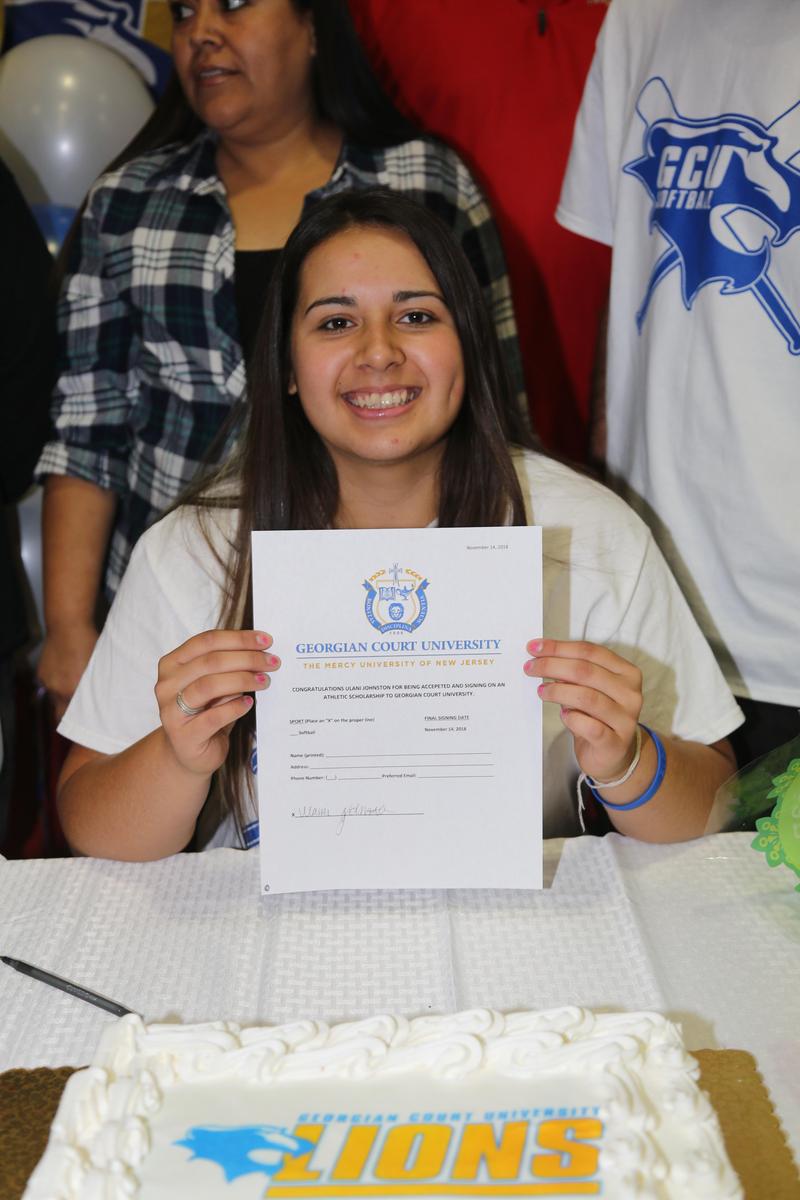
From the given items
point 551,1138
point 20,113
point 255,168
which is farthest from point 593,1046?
A: point 20,113

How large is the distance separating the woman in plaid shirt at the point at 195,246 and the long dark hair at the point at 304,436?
1.55 ft

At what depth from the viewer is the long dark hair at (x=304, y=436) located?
1621 millimetres

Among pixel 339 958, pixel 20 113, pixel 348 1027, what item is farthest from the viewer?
pixel 20 113

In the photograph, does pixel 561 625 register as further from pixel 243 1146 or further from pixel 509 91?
pixel 509 91

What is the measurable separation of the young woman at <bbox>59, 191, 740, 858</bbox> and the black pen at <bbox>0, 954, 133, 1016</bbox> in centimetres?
→ 27

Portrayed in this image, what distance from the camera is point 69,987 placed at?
1.17 meters

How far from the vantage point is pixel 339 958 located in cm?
122

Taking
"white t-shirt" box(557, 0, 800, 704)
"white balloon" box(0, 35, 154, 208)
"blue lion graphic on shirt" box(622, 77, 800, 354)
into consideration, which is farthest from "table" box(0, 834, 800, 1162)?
"white balloon" box(0, 35, 154, 208)

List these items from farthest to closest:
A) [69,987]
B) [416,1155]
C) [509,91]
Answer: [509,91]
[69,987]
[416,1155]

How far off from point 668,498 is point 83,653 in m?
1.03

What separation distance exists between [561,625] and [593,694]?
396 millimetres

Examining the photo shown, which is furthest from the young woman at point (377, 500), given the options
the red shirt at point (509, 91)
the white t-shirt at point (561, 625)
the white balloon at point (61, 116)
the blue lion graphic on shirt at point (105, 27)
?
the blue lion graphic on shirt at point (105, 27)

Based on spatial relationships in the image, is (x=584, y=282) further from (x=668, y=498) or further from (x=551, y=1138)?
(x=551, y=1138)

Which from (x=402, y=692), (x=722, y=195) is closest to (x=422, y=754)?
(x=402, y=692)
